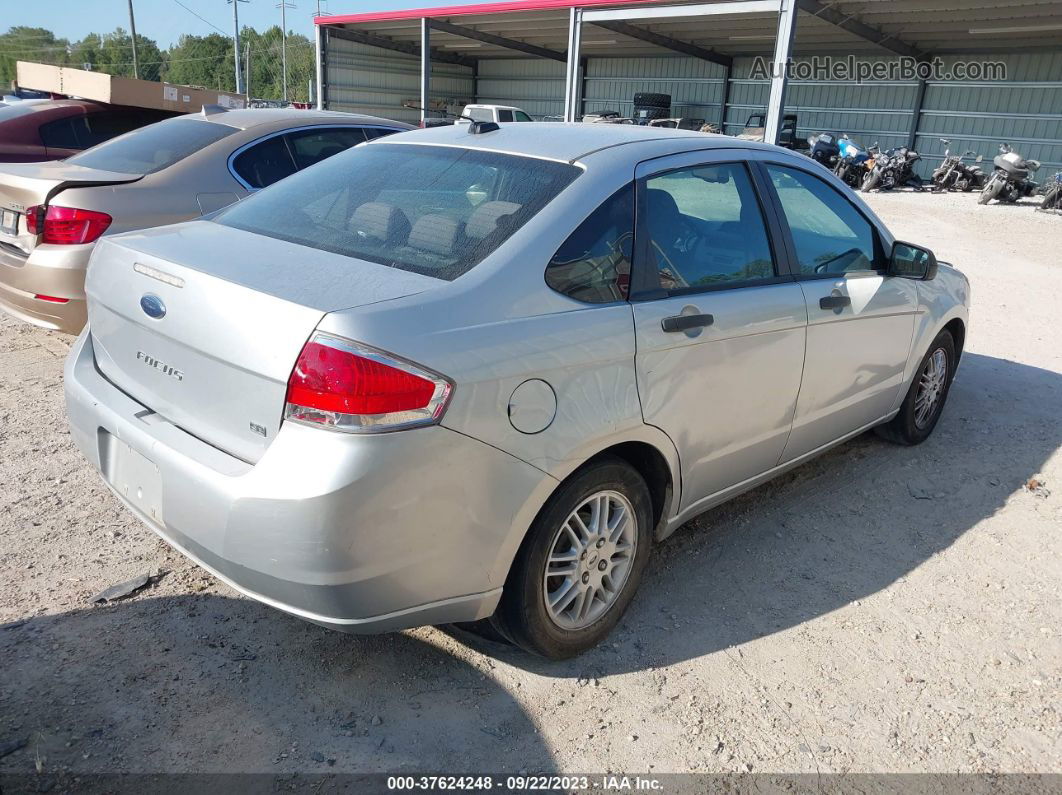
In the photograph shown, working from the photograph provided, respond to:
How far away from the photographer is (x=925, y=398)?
4762 millimetres

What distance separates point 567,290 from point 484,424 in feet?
1.85

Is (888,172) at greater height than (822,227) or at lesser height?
lesser

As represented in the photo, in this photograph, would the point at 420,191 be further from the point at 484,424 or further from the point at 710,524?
the point at 710,524

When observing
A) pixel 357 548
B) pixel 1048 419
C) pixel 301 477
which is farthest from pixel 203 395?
pixel 1048 419

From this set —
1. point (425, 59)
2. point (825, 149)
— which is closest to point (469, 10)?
point (425, 59)

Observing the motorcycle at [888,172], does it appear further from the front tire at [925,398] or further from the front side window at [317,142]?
the front side window at [317,142]

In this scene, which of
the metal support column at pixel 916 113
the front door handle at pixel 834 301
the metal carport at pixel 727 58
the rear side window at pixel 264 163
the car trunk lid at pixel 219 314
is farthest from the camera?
the metal support column at pixel 916 113

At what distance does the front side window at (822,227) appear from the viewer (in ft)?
11.6

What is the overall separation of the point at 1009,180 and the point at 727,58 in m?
13.1

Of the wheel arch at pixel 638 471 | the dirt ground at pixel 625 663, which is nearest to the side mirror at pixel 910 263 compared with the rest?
the dirt ground at pixel 625 663

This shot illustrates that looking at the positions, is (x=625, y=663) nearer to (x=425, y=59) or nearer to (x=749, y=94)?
(x=425, y=59)

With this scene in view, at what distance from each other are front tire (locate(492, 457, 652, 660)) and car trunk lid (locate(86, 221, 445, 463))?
822 millimetres

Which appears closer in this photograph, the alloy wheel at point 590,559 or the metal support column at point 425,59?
the alloy wheel at point 590,559

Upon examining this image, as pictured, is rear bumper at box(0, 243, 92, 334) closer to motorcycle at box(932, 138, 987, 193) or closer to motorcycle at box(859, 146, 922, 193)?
motorcycle at box(859, 146, 922, 193)
